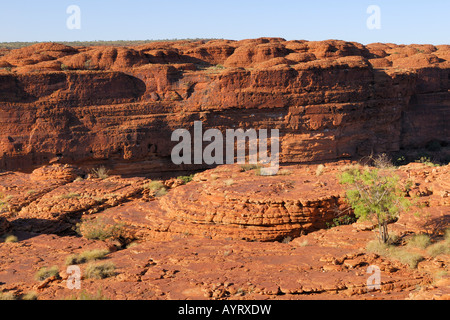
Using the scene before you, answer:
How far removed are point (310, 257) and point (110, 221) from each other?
6.40 m

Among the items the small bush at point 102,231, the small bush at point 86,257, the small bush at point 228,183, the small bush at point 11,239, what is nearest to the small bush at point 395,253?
the small bush at point 228,183

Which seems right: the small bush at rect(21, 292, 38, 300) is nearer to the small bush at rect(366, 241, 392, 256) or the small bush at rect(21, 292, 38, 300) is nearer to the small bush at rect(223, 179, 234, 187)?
the small bush at rect(223, 179, 234, 187)

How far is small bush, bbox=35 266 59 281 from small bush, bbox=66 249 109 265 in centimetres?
44

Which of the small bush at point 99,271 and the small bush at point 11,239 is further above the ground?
the small bush at point 99,271

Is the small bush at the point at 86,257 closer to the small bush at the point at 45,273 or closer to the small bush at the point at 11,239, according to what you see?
the small bush at the point at 45,273

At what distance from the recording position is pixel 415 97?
98.5 feet

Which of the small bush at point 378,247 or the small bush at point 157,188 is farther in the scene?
the small bush at point 157,188

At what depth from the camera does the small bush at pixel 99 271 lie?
8688 mm

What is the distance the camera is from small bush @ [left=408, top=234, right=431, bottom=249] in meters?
9.27

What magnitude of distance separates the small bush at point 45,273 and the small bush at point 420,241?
7798mm

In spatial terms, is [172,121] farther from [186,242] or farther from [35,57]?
[186,242]

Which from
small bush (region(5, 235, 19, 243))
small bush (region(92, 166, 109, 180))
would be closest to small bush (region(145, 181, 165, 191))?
small bush (region(92, 166, 109, 180))

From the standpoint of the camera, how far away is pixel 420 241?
368 inches

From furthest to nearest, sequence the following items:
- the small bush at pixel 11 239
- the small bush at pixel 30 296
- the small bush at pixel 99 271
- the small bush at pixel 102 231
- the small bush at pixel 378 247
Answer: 1. the small bush at pixel 102 231
2. the small bush at pixel 11 239
3. the small bush at pixel 378 247
4. the small bush at pixel 99 271
5. the small bush at pixel 30 296
